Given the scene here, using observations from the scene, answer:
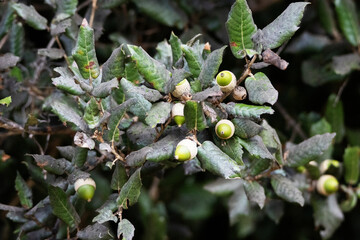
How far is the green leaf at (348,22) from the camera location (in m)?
1.58

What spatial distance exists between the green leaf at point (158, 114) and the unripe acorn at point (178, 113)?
1 cm

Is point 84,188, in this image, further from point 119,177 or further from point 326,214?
point 326,214

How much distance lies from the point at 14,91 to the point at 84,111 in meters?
0.35

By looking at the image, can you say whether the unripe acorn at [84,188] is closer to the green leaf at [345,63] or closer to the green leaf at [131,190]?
the green leaf at [131,190]

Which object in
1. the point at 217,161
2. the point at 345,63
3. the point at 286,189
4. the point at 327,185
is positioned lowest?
the point at 327,185

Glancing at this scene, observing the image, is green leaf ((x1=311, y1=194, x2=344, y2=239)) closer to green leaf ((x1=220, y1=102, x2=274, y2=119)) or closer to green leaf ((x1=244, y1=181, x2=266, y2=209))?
green leaf ((x1=244, y1=181, x2=266, y2=209))

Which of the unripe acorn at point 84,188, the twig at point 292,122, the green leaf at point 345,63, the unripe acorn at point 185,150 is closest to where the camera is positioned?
the unripe acorn at point 185,150

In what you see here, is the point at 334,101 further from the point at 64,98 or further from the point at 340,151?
the point at 64,98

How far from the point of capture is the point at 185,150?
90cm

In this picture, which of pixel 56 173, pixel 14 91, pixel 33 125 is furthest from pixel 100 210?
pixel 14 91

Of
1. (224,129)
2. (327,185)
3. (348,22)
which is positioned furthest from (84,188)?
(348,22)

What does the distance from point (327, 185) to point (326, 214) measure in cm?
11

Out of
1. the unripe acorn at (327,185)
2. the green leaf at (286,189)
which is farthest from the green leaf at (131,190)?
the unripe acorn at (327,185)

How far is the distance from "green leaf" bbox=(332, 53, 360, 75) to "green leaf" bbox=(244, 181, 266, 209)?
21.0 inches
